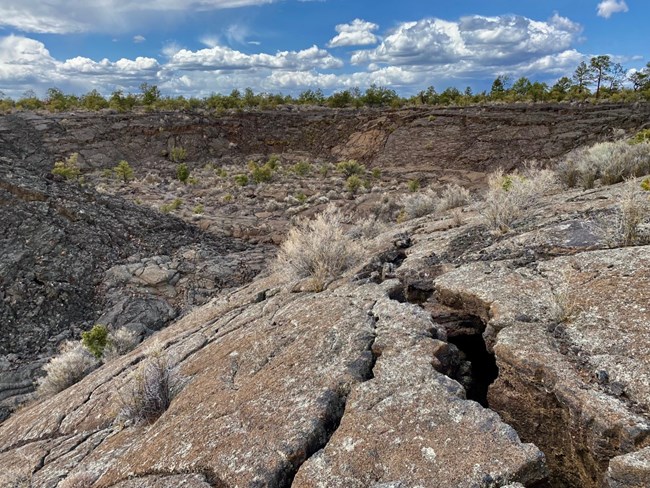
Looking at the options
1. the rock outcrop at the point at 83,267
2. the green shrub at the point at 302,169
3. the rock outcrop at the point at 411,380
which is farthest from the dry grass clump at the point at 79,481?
the green shrub at the point at 302,169

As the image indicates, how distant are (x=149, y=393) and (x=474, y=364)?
3.23 meters

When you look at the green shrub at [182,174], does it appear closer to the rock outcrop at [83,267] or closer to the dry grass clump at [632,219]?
the rock outcrop at [83,267]

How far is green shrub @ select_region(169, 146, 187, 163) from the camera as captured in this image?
3481cm

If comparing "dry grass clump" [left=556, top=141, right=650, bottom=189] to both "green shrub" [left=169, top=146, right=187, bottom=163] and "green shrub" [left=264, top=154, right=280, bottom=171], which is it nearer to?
"green shrub" [left=264, top=154, right=280, bottom=171]

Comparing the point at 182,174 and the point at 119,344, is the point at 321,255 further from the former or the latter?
the point at 182,174

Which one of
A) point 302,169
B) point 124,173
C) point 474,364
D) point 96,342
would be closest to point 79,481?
point 474,364

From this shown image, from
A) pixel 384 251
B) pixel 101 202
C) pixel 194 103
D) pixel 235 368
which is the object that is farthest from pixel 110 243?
pixel 194 103

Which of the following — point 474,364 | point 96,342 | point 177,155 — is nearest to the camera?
point 474,364

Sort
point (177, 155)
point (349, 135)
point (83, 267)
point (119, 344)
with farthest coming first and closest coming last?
1. point (349, 135)
2. point (177, 155)
3. point (83, 267)
4. point (119, 344)

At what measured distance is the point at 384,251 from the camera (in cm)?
801

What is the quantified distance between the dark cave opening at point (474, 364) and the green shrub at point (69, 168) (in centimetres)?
2801

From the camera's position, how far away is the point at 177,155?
114 feet

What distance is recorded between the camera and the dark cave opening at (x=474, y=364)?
4.59 metres

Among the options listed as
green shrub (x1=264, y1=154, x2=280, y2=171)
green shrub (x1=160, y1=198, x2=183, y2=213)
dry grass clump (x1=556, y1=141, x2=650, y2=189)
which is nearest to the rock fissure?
dry grass clump (x1=556, y1=141, x2=650, y2=189)
